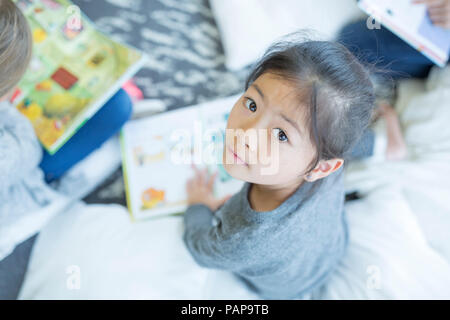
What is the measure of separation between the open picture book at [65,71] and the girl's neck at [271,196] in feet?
1.26

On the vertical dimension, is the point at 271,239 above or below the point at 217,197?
above

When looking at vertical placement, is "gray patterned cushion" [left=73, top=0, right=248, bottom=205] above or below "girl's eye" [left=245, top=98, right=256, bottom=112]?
below

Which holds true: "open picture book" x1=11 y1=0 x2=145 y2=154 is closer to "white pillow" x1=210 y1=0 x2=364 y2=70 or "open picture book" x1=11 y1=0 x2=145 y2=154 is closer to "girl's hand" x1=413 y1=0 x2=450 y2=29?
"white pillow" x1=210 y1=0 x2=364 y2=70

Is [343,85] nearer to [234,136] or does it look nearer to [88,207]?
[234,136]

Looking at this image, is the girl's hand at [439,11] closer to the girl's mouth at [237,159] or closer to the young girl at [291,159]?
the young girl at [291,159]

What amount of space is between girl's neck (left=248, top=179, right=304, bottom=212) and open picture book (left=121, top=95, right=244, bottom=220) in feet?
0.89

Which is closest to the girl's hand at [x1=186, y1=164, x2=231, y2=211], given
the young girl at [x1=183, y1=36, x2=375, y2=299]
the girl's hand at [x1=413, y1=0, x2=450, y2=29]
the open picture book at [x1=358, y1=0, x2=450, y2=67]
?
the young girl at [x1=183, y1=36, x2=375, y2=299]

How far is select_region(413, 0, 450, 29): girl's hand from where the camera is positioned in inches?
30.5

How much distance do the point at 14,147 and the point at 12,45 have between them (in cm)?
17

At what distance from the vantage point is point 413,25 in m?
0.78

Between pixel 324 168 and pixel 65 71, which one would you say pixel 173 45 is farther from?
pixel 324 168

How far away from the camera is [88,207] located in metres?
0.77

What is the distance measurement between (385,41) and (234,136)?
0.65 m
